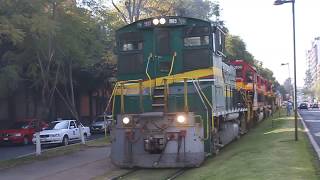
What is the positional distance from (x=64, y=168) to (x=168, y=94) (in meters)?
4.77

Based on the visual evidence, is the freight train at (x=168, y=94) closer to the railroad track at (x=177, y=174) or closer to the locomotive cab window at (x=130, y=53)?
the locomotive cab window at (x=130, y=53)

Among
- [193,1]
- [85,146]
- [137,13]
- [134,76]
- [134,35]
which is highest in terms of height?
[193,1]

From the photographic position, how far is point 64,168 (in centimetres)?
1814

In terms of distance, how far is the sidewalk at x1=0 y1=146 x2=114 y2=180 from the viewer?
16219 mm

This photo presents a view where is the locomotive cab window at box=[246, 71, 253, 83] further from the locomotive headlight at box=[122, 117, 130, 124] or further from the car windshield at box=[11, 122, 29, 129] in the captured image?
the locomotive headlight at box=[122, 117, 130, 124]

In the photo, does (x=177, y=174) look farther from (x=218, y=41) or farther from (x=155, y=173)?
(x=218, y=41)

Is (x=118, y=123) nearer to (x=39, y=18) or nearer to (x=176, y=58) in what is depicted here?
(x=176, y=58)

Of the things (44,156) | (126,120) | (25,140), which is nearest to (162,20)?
(126,120)

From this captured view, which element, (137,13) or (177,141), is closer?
(177,141)

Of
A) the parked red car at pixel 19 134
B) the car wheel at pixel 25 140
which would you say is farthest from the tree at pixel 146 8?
the car wheel at pixel 25 140

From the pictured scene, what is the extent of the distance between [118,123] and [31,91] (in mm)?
31863

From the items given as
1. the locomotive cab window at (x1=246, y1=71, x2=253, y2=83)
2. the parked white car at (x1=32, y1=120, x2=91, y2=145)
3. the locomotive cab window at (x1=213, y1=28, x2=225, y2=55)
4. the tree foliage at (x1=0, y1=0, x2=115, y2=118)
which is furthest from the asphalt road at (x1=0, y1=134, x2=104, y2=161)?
the locomotive cab window at (x1=246, y1=71, x2=253, y2=83)

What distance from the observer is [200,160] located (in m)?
15.2

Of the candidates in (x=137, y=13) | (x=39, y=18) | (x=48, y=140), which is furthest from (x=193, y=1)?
(x=39, y=18)
